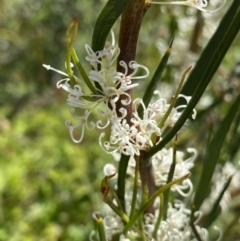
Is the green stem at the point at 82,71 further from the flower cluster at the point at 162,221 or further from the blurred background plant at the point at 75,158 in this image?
the blurred background plant at the point at 75,158

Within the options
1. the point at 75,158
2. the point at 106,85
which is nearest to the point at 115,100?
the point at 106,85

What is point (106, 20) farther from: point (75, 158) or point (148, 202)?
point (75, 158)

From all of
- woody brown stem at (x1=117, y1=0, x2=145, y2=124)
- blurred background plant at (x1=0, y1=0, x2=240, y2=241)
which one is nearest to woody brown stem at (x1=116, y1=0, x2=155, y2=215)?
woody brown stem at (x1=117, y1=0, x2=145, y2=124)

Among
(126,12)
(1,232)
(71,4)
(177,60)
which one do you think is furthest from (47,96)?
(126,12)

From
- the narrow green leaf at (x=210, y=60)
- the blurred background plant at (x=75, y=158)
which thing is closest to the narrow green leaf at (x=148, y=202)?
the narrow green leaf at (x=210, y=60)

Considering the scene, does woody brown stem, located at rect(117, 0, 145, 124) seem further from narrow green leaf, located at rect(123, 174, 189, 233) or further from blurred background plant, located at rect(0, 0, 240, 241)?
blurred background plant, located at rect(0, 0, 240, 241)
